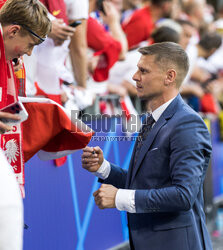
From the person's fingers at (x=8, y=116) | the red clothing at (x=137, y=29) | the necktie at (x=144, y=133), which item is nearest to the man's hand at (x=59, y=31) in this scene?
the necktie at (x=144, y=133)

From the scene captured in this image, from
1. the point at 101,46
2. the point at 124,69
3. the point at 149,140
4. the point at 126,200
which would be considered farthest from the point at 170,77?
the point at 124,69

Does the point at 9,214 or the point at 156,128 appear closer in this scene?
the point at 9,214

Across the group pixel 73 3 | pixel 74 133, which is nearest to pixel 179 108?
pixel 74 133

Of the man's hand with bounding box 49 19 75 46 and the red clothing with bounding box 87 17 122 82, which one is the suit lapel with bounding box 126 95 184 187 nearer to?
the man's hand with bounding box 49 19 75 46

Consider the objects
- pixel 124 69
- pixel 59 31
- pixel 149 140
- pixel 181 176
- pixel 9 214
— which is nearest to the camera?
pixel 9 214

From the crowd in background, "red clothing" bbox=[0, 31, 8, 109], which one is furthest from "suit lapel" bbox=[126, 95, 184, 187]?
the crowd in background

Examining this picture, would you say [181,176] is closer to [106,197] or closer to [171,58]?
[106,197]

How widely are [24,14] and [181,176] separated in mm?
1202

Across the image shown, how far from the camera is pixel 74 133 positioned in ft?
9.64

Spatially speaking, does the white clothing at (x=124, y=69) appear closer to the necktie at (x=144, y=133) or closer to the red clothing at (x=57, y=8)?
the red clothing at (x=57, y=8)

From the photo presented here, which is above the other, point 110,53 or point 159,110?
point 110,53

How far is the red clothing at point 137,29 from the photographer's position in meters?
6.25

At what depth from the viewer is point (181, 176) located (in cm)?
265

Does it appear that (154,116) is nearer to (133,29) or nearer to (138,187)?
(138,187)
